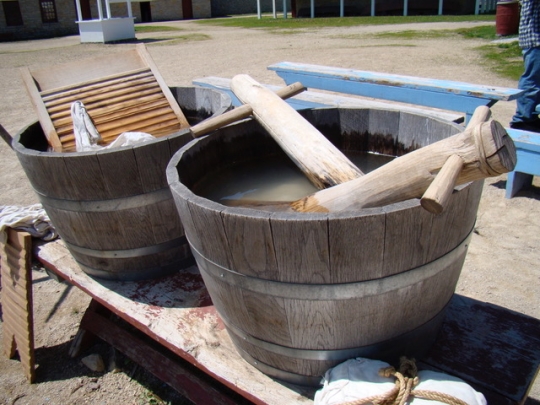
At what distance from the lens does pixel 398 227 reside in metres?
1.36

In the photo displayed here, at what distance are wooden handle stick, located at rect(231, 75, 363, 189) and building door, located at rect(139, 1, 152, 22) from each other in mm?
34529

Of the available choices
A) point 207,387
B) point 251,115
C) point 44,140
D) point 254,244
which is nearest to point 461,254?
point 254,244

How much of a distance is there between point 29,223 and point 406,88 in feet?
10.6

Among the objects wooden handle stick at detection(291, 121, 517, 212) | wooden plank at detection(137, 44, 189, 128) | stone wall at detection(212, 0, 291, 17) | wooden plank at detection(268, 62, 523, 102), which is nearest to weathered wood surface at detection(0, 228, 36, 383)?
wooden plank at detection(137, 44, 189, 128)

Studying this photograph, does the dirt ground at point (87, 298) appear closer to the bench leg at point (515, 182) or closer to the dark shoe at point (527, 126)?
the bench leg at point (515, 182)

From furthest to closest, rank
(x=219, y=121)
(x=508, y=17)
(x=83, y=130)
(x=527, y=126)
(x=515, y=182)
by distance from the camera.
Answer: (x=508, y=17) → (x=527, y=126) → (x=515, y=182) → (x=83, y=130) → (x=219, y=121)

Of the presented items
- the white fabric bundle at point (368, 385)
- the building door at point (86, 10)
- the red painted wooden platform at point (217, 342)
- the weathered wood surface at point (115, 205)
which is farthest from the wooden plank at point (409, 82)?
the building door at point (86, 10)

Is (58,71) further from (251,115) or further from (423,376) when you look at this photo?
(423,376)

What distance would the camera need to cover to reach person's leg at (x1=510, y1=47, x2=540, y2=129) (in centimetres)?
495

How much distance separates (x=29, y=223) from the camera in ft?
9.72

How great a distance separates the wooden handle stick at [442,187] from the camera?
1.27 m

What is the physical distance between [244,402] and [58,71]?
215cm

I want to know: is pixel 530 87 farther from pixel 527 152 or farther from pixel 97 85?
pixel 97 85

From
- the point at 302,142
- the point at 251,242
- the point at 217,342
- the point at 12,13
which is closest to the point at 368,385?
the point at 251,242
